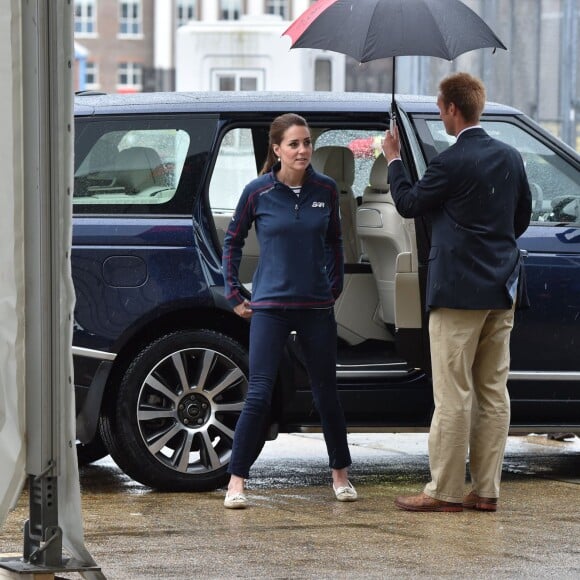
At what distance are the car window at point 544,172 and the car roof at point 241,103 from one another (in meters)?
0.11

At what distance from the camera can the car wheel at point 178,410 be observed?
7.18 meters

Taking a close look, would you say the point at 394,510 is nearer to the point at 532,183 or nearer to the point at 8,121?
the point at 532,183

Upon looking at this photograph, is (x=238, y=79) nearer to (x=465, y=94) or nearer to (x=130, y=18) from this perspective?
(x=465, y=94)

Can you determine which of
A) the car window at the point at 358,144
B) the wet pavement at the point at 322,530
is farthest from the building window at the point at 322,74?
the wet pavement at the point at 322,530

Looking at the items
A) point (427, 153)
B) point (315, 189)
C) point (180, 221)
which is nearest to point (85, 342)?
point (180, 221)

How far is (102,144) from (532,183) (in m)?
2.07

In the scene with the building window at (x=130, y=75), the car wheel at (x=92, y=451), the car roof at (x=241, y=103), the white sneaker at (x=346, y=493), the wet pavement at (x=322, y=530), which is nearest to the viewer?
the wet pavement at (x=322, y=530)

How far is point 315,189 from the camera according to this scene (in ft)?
22.7

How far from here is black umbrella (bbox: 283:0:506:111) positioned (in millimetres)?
6918

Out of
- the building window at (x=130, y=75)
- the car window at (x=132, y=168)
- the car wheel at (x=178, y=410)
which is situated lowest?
the car wheel at (x=178, y=410)

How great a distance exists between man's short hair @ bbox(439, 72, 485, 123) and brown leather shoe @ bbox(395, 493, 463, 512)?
165 centimetres

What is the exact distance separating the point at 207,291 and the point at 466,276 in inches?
49.8

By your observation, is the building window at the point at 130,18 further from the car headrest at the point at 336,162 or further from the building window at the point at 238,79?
the car headrest at the point at 336,162

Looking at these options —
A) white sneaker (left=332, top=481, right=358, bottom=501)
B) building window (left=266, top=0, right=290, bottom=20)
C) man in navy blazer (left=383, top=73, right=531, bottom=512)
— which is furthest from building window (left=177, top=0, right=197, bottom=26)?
man in navy blazer (left=383, top=73, right=531, bottom=512)
